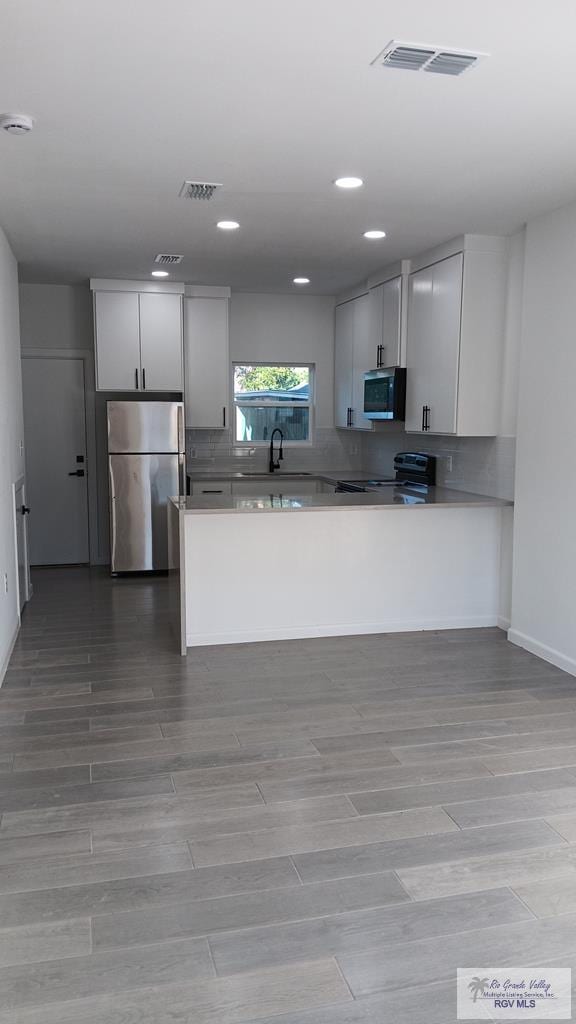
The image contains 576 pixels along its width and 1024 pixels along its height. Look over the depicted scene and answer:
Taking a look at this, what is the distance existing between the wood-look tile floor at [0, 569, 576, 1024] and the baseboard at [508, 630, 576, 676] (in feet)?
0.27

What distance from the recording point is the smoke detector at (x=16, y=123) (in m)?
2.94

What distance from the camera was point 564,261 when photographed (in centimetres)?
421

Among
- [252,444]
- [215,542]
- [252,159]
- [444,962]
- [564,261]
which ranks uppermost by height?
[252,159]

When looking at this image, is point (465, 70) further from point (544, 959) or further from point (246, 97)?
point (544, 959)

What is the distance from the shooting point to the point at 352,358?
6.89 m

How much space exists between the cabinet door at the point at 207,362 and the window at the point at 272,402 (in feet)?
1.47

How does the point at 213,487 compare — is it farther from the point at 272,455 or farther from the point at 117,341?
the point at 117,341

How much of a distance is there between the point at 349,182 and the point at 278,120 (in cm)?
84

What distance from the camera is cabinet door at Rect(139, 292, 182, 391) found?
660 cm

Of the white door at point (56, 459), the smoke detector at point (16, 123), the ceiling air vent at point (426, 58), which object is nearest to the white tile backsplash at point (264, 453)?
the white door at point (56, 459)

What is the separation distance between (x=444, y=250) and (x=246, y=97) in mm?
2651

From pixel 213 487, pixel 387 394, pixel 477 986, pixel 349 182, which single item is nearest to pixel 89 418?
pixel 213 487

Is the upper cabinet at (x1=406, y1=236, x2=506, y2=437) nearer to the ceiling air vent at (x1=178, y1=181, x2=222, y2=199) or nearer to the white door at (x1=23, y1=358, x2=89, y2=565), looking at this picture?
the ceiling air vent at (x1=178, y1=181, x2=222, y2=199)

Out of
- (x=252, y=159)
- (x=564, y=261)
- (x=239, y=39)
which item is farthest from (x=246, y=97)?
(x=564, y=261)
